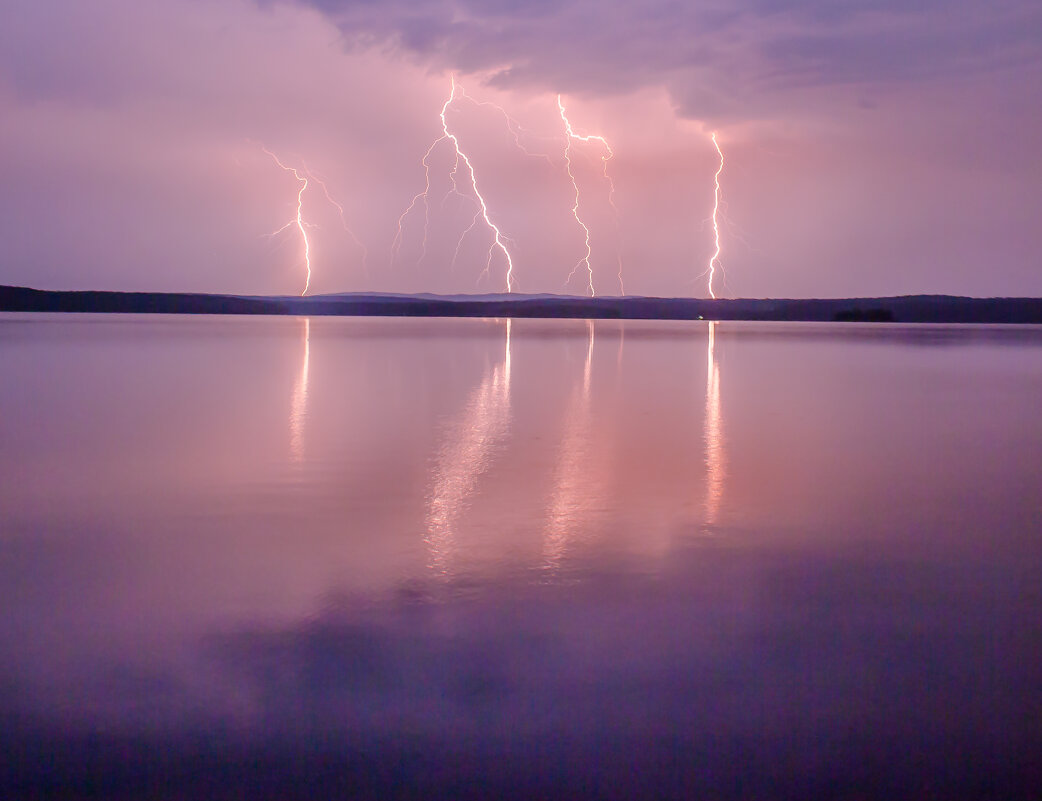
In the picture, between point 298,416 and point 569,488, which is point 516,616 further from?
point 298,416

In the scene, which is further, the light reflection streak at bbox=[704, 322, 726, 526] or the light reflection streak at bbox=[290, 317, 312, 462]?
the light reflection streak at bbox=[290, 317, 312, 462]

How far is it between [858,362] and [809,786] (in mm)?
19486

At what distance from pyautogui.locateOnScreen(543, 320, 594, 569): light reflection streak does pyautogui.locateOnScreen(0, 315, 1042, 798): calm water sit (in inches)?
1.5

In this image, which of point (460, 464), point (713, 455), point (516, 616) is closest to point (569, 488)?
point (460, 464)

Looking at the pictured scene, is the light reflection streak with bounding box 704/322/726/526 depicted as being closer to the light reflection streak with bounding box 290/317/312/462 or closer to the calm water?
the calm water

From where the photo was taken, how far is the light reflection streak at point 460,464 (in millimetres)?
4586

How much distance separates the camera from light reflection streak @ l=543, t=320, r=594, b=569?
15.0ft

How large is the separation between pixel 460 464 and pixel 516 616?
3.28 metres

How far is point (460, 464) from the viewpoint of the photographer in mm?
6715

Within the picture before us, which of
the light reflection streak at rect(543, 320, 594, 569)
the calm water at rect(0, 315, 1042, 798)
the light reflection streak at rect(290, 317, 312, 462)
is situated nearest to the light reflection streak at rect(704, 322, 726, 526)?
the calm water at rect(0, 315, 1042, 798)

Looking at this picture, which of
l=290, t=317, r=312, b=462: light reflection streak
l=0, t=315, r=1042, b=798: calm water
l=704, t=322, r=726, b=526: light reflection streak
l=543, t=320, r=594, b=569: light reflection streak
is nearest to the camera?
l=0, t=315, r=1042, b=798: calm water

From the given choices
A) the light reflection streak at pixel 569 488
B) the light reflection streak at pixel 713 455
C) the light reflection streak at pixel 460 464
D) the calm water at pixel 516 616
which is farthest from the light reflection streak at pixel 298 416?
the light reflection streak at pixel 713 455

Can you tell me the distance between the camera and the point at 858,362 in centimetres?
2058

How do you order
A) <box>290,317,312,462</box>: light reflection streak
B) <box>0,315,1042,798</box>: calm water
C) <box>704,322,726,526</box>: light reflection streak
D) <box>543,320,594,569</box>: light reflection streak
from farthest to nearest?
1. <box>290,317,312,462</box>: light reflection streak
2. <box>704,322,726,526</box>: light reflection streak
3. <box>543,320,594,569</box>: light reflection streak
4. <box>0,315,1042,798</box>: calm water
